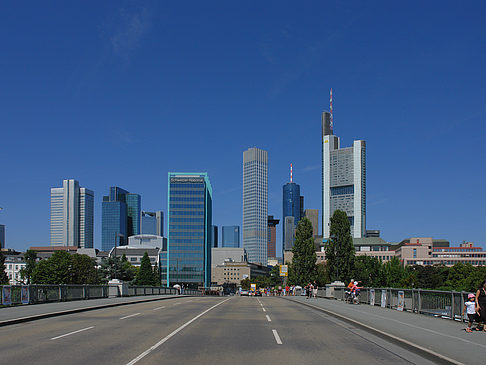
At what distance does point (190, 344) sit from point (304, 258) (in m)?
70.1

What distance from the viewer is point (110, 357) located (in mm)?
10906

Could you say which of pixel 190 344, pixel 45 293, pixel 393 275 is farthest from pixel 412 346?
pixel 393 275

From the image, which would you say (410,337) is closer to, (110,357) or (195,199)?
(110,357)

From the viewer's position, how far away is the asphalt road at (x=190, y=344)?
35.8 ft

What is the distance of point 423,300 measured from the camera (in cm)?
2386

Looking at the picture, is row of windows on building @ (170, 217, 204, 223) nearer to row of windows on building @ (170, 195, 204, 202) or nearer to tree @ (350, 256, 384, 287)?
row of windows on building @ (170, 195, 204, 202)

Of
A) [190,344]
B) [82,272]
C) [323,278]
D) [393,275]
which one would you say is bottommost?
[323,278]

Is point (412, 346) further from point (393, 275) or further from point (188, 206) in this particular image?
point (188, 206)

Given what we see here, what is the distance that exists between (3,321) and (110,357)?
907 centimetres

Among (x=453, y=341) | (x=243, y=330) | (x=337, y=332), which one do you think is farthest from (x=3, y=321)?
(x=453, y=341)

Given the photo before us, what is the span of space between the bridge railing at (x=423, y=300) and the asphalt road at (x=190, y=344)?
15.3 ft

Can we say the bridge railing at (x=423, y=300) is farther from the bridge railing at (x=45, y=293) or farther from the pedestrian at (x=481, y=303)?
the bridge railing at (x=45, y=293)

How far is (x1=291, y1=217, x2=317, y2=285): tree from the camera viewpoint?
80.9 metres

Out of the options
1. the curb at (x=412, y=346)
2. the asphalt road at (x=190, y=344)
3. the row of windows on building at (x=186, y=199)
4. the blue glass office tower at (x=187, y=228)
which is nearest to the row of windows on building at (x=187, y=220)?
the blue glass office tower at (x=187, y=228)
